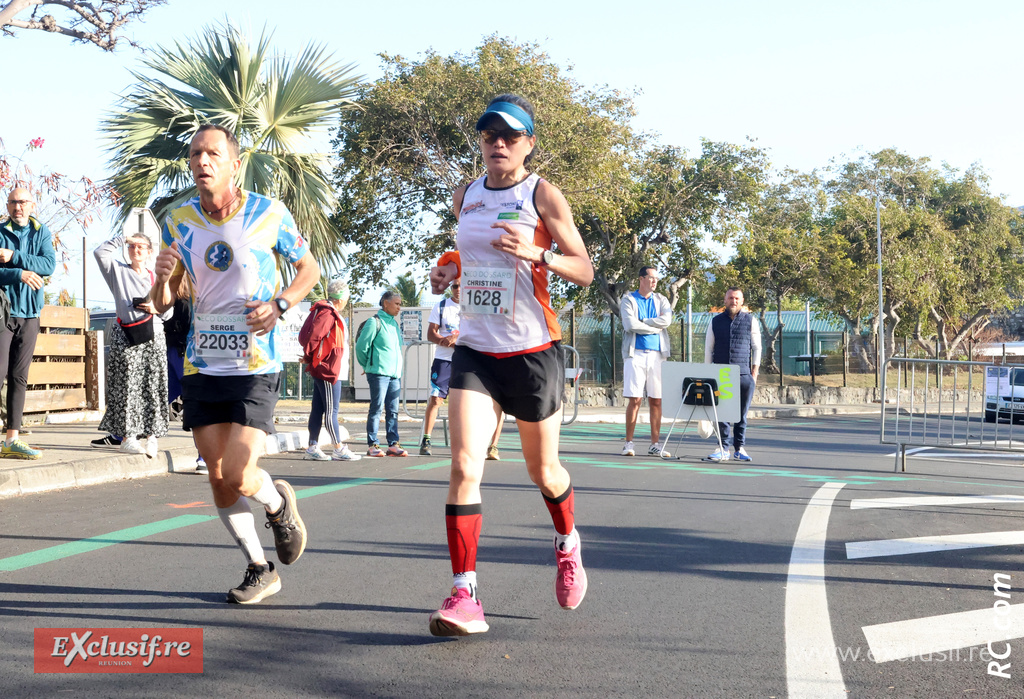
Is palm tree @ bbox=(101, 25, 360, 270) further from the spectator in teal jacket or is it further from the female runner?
the female runner

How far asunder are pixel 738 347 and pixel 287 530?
789 centimetres

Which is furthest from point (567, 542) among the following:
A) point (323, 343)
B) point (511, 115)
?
point (323, 343)

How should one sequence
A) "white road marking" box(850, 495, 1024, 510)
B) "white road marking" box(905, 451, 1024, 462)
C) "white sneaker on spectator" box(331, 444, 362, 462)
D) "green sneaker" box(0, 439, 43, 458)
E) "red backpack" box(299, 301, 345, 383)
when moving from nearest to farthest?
"white road marking" box(850, 495, 1024, 510) < "green sneaker" box(0, 439, 43, 458) < "red backpack" box(299, 301, 345, 383) < "white sneaker on spectator" box(331, 444, 362, 462) < "white road marking" box(905, 451, 1024, 462)

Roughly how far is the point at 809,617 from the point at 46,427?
33.2 feet

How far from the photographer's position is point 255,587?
4137 millimetres

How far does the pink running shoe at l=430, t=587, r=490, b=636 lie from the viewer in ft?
11.8

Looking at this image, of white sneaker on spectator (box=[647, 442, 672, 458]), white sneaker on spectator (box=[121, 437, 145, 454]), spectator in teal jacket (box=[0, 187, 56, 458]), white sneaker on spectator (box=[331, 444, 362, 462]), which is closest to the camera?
spectator in teal jacket (box=[0, 187, 56, 458])

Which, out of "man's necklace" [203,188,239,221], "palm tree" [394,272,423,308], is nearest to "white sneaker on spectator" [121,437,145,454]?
"man's necklace" [203,188,239,221]

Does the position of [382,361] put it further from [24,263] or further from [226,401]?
[226,401]

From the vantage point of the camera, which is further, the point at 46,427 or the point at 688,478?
the point at 46,427

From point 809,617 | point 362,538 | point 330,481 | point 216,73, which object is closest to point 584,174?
point 216,73

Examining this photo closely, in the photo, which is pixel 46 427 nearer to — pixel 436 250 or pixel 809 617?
pixel 809 617

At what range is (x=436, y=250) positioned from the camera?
915 inches

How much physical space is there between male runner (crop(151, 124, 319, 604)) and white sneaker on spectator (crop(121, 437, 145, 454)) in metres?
5.05
